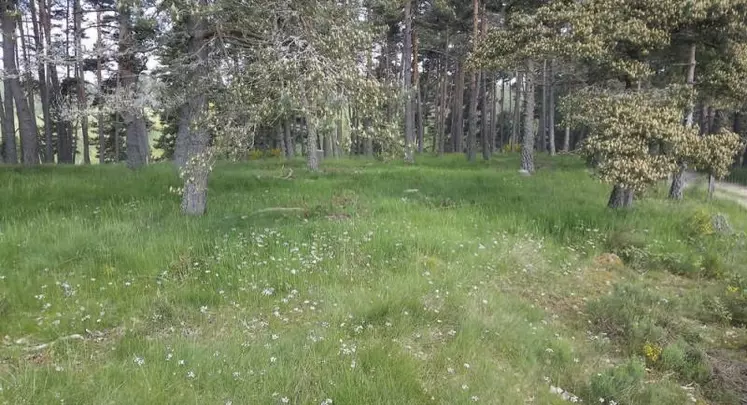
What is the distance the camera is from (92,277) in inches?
238

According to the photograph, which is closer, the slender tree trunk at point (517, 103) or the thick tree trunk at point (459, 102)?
the thick tree trunk at point (459, 102)

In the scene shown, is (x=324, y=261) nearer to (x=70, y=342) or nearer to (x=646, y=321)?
(x=70, y=342)

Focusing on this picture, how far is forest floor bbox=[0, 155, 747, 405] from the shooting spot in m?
3.99

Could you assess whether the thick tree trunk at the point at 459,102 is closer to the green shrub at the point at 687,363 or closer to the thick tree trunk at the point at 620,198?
the thick tree trunk at the point at 620,198

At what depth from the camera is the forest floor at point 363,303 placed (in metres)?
3.99

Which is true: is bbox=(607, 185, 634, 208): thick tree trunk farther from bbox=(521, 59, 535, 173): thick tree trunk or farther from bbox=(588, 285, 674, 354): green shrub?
bbox=(521, 59, 535, 173): thick tree trunk

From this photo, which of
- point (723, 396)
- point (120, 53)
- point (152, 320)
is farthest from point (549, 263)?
point (120, 53)

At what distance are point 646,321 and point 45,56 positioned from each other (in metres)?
9.72

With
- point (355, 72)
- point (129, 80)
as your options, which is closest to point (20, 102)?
point (129, 80)

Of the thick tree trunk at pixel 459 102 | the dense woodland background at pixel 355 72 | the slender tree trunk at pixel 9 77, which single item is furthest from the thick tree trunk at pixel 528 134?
the slender tree trunk at pixel 9 77

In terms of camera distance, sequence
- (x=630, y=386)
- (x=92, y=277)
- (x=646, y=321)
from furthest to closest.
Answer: (x=92, y=277) → (x=646, y=321) → (x=630, y=386)

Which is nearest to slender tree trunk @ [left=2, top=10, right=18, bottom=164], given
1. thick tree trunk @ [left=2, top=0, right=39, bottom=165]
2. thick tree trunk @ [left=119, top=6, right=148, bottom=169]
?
thick tree trunk @ [left=2, top=0, right=39, bottom=165]

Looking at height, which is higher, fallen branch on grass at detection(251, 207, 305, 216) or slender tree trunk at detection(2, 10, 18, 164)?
slender tree trunk at detection(2, 10, 18, 164)

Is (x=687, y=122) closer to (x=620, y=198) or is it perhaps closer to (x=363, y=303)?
(x=620, y=198)
